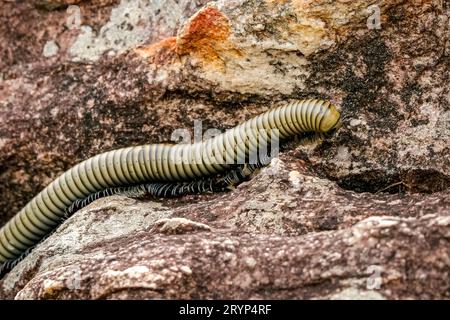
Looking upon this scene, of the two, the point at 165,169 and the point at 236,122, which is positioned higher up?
the point at 236,122

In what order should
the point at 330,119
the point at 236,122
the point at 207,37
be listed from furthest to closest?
the point at 236,122 → the point at 207,37 → the point at 330,119

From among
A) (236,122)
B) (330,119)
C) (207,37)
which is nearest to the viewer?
(330,119)

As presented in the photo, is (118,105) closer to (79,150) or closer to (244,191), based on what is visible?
(79,150)

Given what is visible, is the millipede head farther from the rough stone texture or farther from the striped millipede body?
the rough stone texture

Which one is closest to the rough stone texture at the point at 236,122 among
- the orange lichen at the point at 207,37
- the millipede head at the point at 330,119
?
the orange lichen at the point at 207,37

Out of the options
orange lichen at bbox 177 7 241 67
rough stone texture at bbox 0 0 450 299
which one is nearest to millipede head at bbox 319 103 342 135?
rough stone texture at bbox 0 0 450 299

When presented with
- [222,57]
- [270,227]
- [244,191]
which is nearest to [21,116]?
[222,57]

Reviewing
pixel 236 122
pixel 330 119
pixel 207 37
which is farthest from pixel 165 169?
pixel 330 119

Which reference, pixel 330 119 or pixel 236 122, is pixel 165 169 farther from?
pixel 330 119
